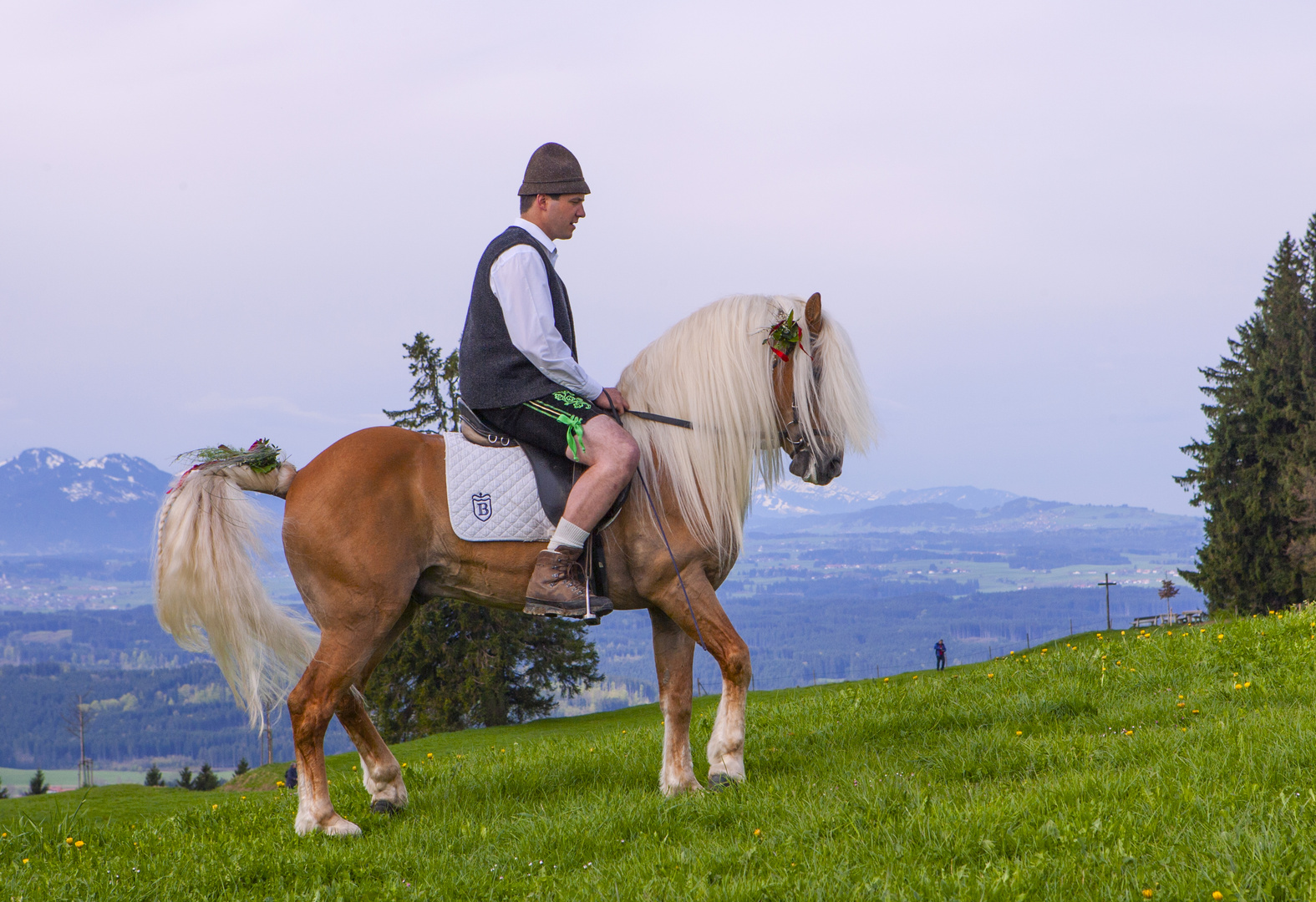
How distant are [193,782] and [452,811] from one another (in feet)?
196

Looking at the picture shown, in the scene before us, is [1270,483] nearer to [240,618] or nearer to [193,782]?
[240,618]

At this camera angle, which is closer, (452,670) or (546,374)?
(546,374)

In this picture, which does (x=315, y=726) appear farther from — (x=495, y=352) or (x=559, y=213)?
(x=559, y=213)

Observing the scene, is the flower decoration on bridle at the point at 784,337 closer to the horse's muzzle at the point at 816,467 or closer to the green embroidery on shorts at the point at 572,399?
the horse's muzzle at the point at 816,467

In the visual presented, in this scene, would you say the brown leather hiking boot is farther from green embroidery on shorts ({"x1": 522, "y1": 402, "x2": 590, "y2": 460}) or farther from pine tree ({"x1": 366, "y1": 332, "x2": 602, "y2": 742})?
pine tree ({"x1": 366, "y1": 332, "x2": 602, "y2": 742})

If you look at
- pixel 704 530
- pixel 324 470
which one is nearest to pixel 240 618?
pixel 324 470

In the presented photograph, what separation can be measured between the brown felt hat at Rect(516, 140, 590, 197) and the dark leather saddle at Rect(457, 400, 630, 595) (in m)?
1.48

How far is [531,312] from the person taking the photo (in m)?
5.45

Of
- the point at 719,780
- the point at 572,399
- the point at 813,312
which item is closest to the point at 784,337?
the point at 813,312

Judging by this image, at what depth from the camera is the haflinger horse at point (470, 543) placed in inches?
217

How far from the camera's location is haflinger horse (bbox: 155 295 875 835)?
18.0 ft

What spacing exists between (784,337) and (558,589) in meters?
2.07

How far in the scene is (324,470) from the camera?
5.57 m

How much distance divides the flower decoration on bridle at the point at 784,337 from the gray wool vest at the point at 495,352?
133 cm
